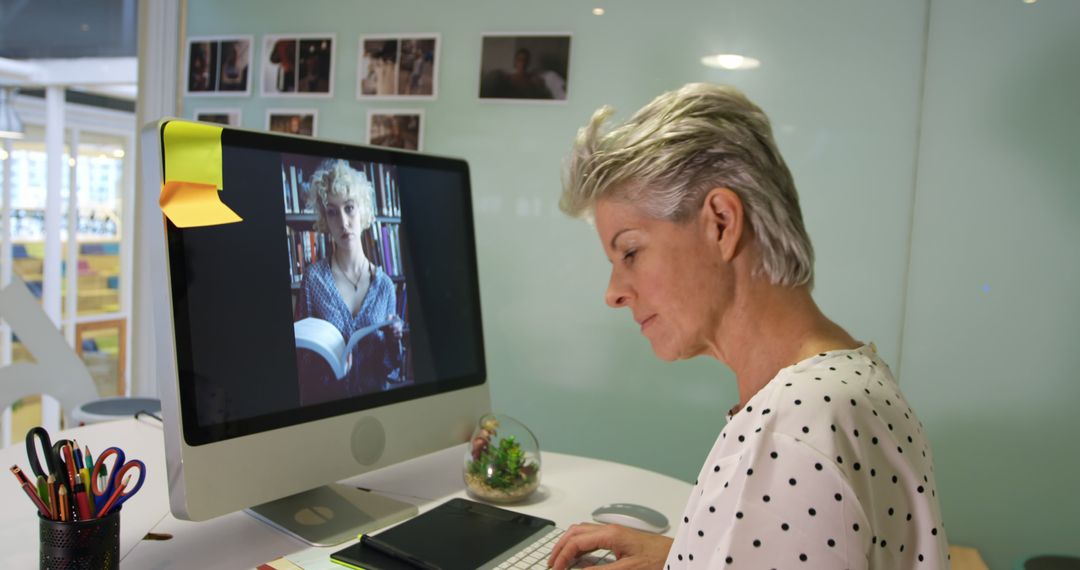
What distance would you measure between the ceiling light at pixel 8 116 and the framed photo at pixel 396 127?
173cm

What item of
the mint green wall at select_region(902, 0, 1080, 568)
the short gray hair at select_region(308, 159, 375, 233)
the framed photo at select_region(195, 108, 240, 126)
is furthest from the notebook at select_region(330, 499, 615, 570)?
the framed photo at select_region(195, 108, 240, 126)

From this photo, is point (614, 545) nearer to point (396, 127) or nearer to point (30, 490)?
point (30, 490)

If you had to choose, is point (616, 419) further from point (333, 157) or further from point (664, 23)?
point (333, 157)

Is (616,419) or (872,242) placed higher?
(872,242)

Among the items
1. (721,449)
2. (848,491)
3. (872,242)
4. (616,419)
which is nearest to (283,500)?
(721,449)

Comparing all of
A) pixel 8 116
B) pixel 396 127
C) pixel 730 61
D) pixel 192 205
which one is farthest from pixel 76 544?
pixel 8 116

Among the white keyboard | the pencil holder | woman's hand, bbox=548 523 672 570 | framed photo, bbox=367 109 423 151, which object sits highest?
framed photo, bbox=367 109 423 151

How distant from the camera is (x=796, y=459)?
0.65m

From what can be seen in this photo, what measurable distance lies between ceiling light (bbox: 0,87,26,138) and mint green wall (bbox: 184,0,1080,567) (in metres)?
1.89

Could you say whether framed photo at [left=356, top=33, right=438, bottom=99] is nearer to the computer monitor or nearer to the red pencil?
the computer monitor

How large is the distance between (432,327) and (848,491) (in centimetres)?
83

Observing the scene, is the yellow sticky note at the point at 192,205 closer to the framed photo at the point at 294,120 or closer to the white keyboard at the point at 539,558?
the white keyboard at the point at 539,558

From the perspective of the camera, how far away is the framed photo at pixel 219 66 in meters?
2.35

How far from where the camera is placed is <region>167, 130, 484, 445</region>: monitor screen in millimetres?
988
